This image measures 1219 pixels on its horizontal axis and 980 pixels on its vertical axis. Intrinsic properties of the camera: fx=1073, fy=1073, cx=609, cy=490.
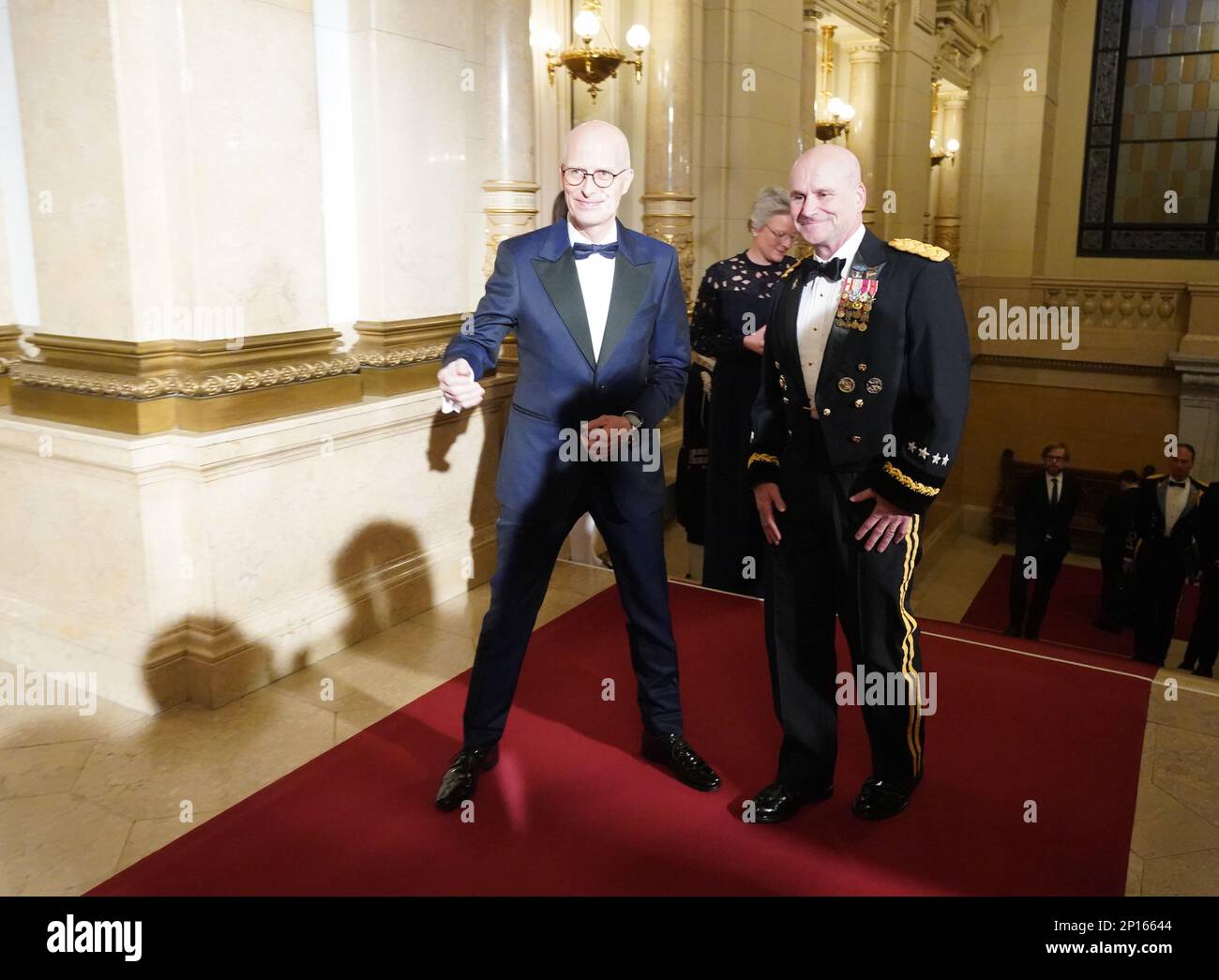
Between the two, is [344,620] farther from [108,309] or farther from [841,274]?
[841,274]

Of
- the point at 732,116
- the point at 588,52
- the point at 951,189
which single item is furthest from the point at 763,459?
the point at 951,189

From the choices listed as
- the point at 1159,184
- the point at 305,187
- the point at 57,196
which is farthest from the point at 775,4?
the point at 1159,184

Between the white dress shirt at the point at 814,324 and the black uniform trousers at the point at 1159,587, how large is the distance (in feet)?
19.3

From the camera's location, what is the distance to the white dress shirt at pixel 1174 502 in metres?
7.76

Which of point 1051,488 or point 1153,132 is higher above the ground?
point 1153,132

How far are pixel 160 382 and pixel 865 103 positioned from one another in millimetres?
8947

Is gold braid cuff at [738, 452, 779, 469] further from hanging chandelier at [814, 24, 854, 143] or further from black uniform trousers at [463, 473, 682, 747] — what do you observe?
hanging chandelier at [814, 24, 854, 143]

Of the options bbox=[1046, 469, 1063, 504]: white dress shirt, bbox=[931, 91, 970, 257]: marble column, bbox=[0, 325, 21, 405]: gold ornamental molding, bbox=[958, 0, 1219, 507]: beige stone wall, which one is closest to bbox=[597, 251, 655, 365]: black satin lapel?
bbox=[0, 325, 21, 405]: gold ornamental molding

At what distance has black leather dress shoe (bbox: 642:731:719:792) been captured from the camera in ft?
10.7

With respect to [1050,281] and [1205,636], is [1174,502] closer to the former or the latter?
[1205,636]

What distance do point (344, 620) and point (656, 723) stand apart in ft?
5.37

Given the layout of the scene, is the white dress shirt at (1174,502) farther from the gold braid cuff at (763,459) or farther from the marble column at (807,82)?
the gold braid cuff at (763,459)

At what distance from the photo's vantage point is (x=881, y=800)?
3.10m

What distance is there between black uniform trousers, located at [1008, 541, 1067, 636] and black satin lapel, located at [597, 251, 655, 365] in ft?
20.5
